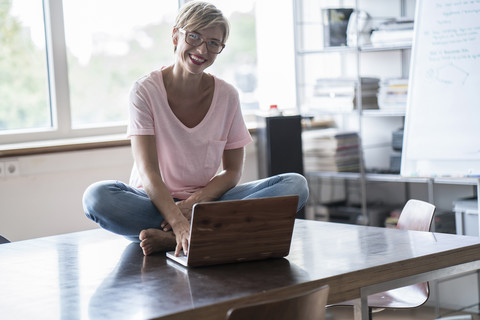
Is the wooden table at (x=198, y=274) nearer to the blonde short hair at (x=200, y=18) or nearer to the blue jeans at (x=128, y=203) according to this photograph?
the blue jeans at (x=128, y=203)

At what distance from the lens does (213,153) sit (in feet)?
7.97

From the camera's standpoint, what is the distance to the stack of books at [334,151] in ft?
13.5

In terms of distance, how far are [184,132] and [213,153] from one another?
0.42 ft

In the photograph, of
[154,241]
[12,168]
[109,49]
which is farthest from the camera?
[109,49]

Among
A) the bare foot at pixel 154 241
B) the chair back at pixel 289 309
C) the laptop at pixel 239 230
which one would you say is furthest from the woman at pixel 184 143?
the chair back at pixel 289 309

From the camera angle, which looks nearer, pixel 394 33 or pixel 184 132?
pixel 184 132

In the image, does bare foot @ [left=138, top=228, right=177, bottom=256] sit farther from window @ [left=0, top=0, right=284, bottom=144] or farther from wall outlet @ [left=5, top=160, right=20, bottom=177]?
window @ [left=0, top=0, right=284, bottom=144]

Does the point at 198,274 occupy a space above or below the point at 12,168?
below

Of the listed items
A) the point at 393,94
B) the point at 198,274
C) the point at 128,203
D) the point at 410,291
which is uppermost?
the point at 393,94

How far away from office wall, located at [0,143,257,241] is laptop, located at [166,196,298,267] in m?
1.83

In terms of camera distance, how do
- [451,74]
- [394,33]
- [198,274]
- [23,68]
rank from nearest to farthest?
[198,274] < [451,74] < [23,68] < [394,33]

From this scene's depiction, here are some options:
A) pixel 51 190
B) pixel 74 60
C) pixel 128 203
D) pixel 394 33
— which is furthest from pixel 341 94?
pixel 128 203

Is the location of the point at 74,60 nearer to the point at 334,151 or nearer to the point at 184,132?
the point at 334,151

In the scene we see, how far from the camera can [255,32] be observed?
457 cm
